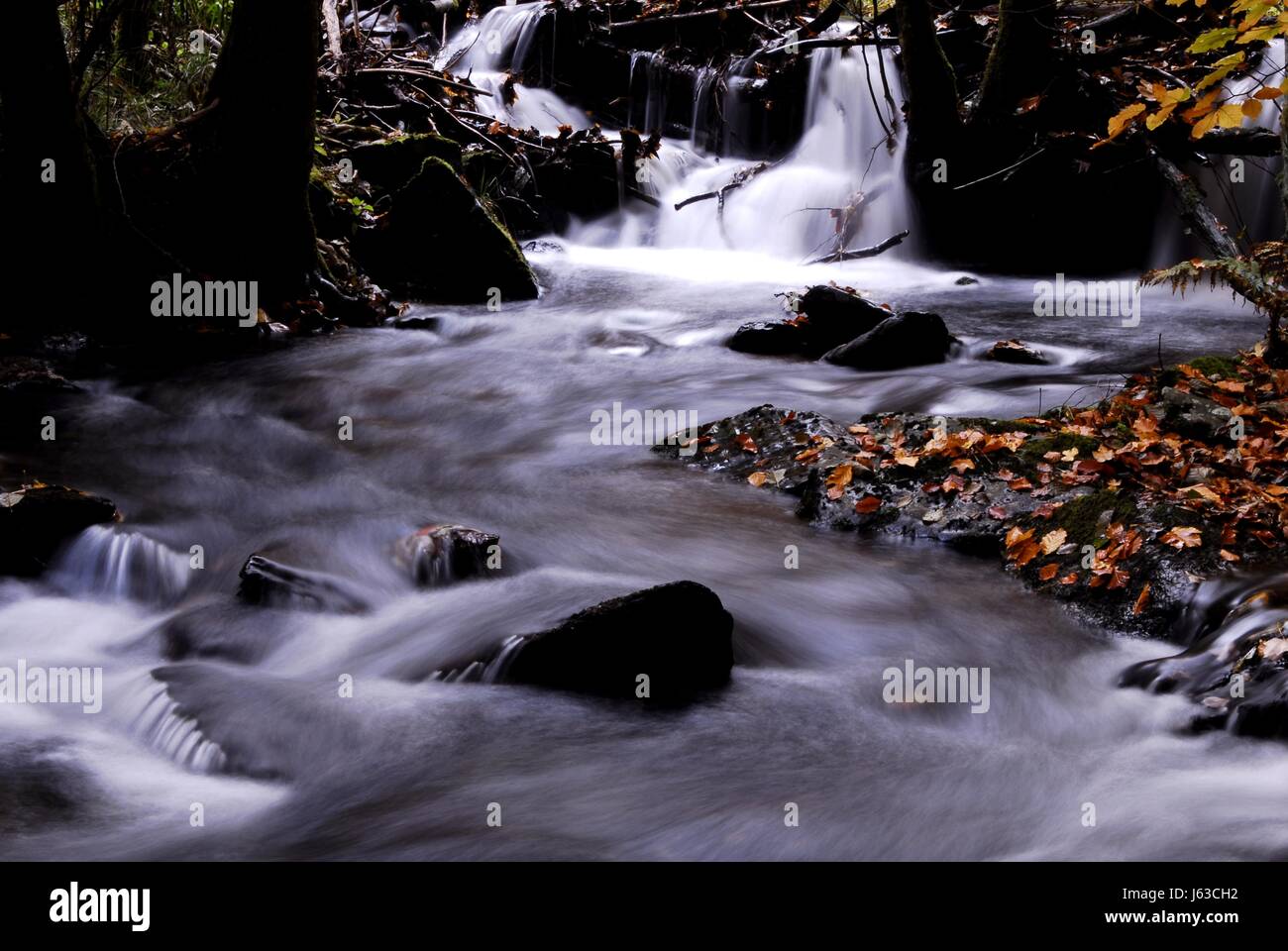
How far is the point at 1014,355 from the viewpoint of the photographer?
926cm

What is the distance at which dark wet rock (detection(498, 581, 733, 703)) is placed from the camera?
443cm

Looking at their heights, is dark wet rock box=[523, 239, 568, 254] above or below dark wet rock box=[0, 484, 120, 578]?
above

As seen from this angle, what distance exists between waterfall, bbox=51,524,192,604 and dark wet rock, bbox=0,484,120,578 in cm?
7

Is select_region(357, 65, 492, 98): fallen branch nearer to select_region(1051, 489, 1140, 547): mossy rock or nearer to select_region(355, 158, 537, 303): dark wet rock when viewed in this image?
select_region(355, 158, 537, 303): dark wet rock

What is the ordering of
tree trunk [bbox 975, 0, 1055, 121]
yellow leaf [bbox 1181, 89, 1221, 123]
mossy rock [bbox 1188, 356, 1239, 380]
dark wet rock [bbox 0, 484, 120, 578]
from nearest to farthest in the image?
yellow leaf [bbox 1181, 89, 1221, 123]
dark wet rock [bbox 0, 484, 120, 578]
mossy rock [bbox 1188, 356, 1239, 380]
tree trunk [bbox 975, 0, 1055, 121]

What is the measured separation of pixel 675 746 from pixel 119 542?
10.9 feet

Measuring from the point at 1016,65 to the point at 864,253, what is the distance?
8.33 ft

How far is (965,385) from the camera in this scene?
848 centimetres

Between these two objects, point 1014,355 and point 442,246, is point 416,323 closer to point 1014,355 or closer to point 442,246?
point 442,246

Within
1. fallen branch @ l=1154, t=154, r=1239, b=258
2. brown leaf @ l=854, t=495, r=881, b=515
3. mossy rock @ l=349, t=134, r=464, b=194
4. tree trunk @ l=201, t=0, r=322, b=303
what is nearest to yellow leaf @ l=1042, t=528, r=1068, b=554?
brown leaf @ l=854, t=495, r=881, b=515

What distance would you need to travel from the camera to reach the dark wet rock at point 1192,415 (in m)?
6.00

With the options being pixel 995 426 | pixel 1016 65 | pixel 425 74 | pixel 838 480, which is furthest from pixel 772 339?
pixel 425 74

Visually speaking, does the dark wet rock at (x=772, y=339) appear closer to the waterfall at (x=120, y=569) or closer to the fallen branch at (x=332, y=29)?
the waterfall at (x=120, y=569)
